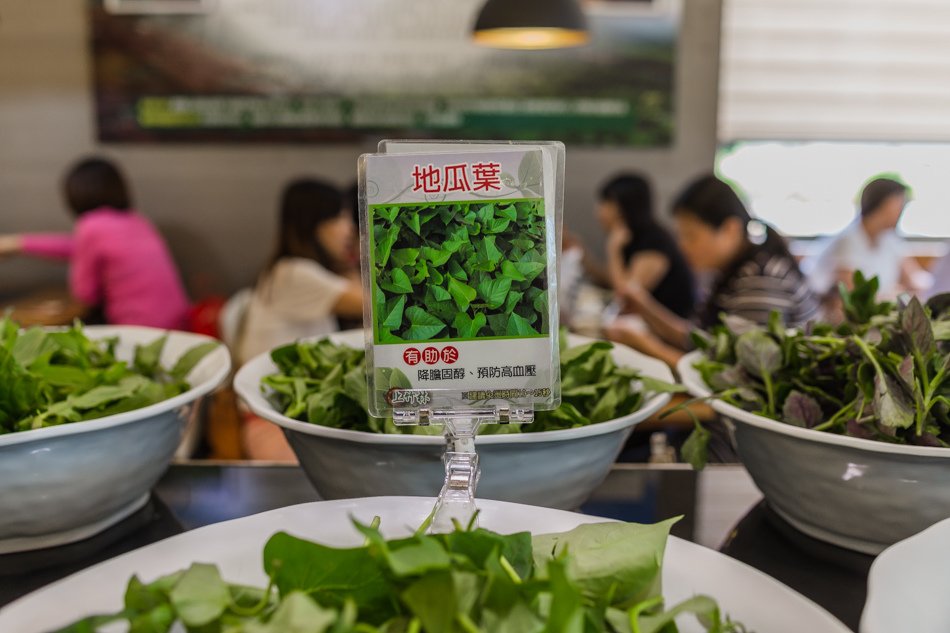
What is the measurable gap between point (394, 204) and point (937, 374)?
1.64ft

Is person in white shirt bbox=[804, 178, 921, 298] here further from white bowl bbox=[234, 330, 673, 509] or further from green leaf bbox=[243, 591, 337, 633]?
green leaf bbox=[243, 591, 337, 633]

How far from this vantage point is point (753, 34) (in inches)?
157

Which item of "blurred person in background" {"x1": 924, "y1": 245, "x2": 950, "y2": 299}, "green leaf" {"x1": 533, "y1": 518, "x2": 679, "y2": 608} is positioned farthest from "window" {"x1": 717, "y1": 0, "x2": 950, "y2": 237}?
"green leaf" {"x1": 533, "y1": 518, "x2": 679, "y2": 608}

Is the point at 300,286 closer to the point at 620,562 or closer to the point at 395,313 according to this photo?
the point at 395,313

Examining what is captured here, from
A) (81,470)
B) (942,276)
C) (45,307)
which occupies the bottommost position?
(45,307)

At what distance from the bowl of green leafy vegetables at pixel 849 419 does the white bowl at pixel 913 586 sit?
124 millimetres

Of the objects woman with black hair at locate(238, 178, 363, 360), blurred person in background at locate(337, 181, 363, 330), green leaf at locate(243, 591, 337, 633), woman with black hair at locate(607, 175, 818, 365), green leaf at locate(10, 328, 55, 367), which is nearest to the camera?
green leaf at locate(243, 591, 337, 633)

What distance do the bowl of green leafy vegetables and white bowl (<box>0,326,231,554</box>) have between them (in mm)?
549

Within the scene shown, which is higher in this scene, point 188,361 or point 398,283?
point 398,283

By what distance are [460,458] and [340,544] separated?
119mm

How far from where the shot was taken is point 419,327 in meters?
0.65

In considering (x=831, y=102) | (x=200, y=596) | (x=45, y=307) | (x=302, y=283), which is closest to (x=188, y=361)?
(x=200, y=596)

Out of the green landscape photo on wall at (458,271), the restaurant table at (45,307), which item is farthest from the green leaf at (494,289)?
the restaurant table at (45,307)

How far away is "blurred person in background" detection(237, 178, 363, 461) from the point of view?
8.92 ft
